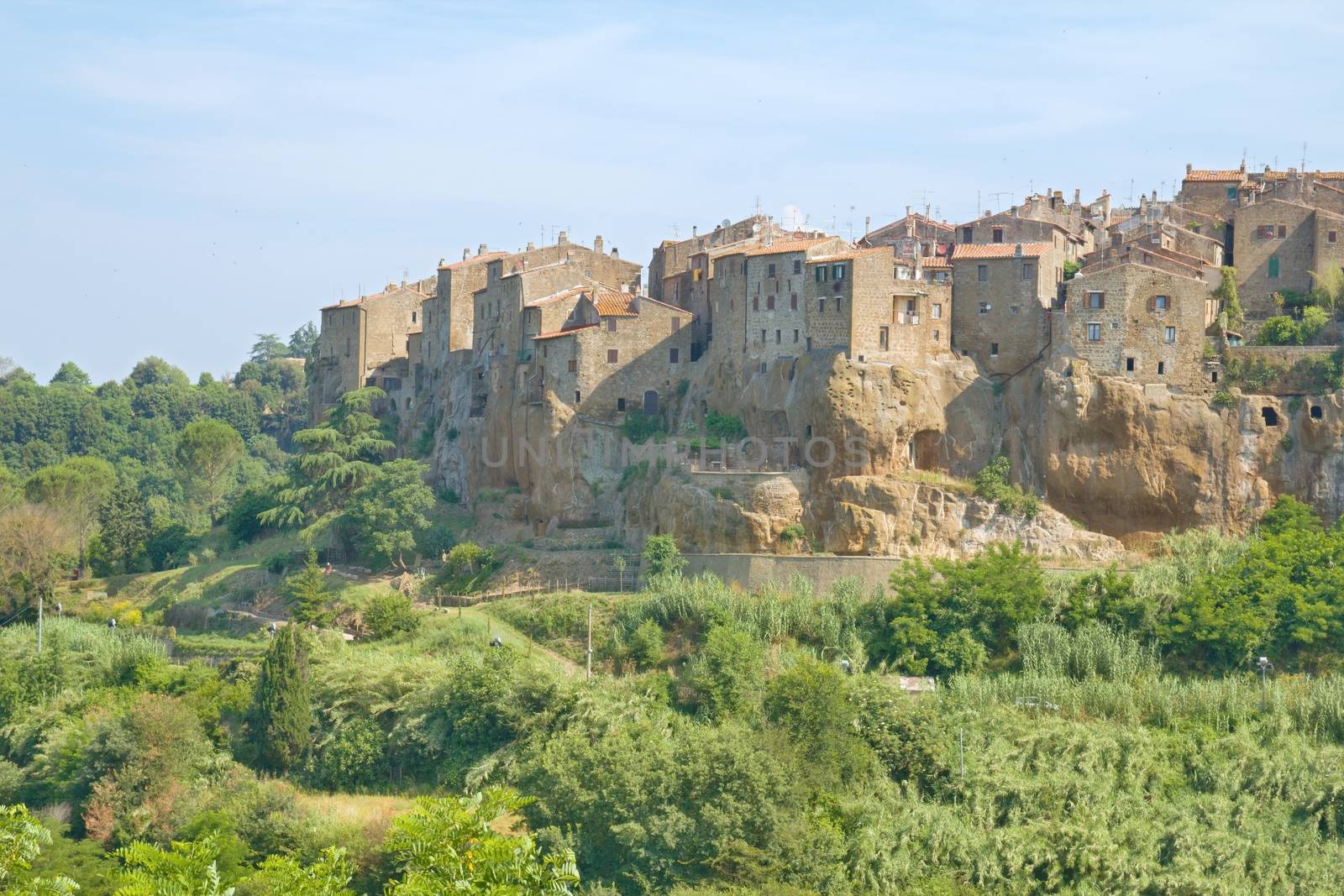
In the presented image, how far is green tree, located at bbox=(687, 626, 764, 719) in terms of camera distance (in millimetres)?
55062

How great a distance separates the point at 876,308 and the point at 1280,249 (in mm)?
14296

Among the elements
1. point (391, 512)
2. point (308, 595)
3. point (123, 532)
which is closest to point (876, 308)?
point (391, 512)

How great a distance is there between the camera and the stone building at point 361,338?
8262 centimetres

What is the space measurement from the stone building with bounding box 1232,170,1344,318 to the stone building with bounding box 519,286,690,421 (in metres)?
19.0

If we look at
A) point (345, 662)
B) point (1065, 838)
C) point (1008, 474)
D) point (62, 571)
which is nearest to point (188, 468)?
point (62, 571)

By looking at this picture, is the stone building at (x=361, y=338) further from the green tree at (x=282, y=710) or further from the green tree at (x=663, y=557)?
the green tree at (x=282, y=710)

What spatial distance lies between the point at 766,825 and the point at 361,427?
114 ft

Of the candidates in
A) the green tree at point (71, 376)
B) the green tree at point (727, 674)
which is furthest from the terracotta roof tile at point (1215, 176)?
the green tree at point (71, 376)

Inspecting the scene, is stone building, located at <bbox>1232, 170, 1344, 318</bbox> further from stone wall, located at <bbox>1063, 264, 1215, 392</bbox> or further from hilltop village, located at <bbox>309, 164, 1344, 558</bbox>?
stone wall, located at <bbox>1063, 264, 1215, 392</bbox>

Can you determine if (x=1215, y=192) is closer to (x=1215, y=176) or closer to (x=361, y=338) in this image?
(x=1215, y=176)

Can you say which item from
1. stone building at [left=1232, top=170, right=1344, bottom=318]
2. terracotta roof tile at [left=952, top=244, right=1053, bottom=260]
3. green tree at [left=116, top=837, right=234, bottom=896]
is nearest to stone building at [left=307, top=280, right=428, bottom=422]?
terracotta roof tile at [left=952, top=244, right=1053, bottom=260]

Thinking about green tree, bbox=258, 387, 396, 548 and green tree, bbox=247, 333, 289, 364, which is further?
green tree, bbox=247, 333, 289, 364

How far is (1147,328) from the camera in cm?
6141

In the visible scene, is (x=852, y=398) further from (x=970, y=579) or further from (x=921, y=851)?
(x=921, y=851)
